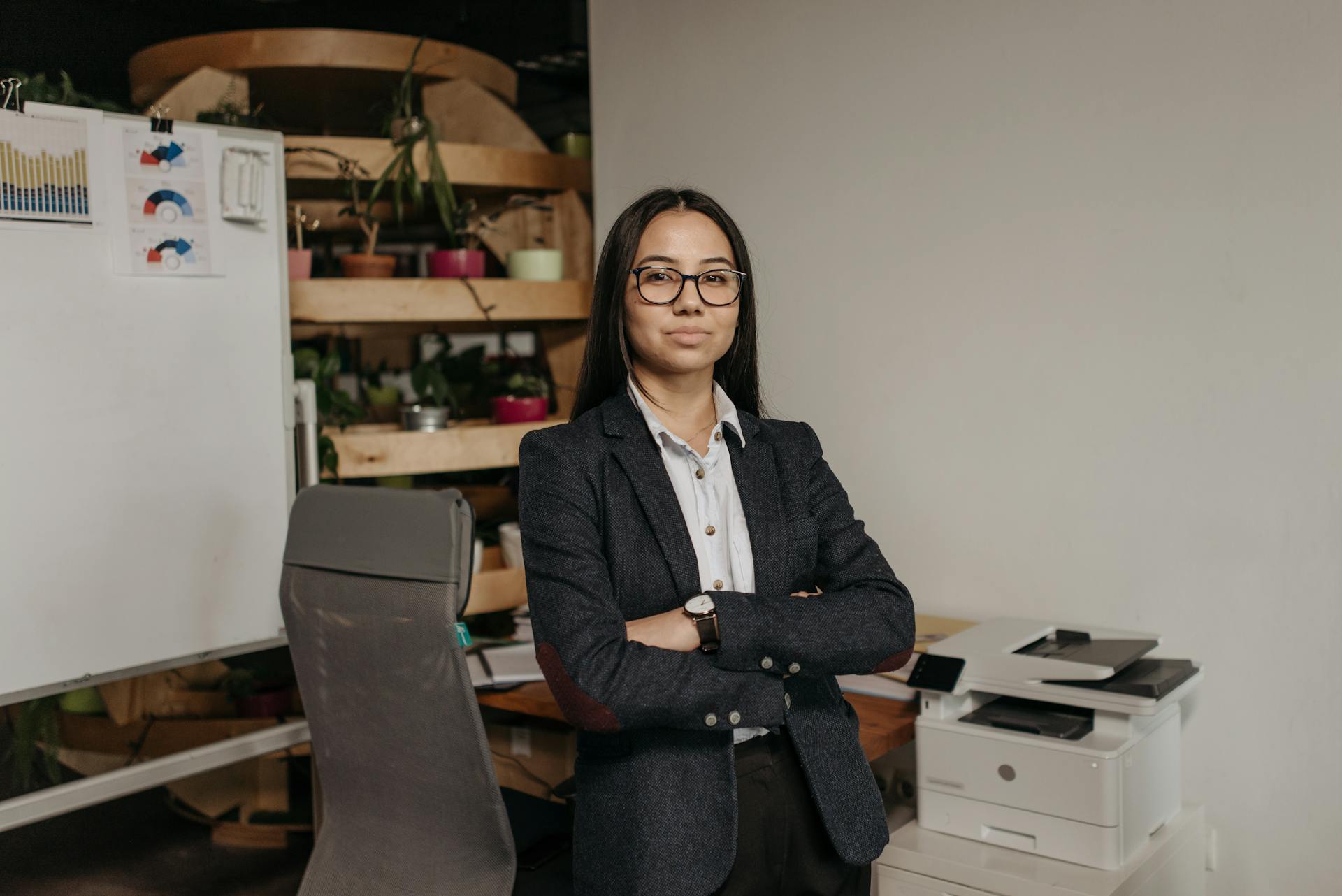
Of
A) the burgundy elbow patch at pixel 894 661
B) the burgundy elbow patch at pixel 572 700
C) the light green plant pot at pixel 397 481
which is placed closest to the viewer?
the burgundy elbow patch at pixel 572 700

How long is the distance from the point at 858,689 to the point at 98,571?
1.54 meters

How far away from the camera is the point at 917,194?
2.58 metres

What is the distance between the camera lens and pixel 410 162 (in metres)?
3.00

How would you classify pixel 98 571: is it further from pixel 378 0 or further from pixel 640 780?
pixel 378 0

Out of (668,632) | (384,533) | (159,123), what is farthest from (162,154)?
(668,632)

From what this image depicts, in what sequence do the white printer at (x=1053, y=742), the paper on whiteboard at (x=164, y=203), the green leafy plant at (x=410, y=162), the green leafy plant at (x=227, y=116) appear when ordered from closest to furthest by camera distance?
the white printer at (x=1053, y=742) < the paper on whiteboard at (x=164, y=203) < the green leafy plant at (x=227, y=116) < the green leafy plant at (x=410, y=162)

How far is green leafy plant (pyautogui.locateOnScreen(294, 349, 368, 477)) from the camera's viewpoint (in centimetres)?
283

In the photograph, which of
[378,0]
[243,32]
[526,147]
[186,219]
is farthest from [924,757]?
[378,0]

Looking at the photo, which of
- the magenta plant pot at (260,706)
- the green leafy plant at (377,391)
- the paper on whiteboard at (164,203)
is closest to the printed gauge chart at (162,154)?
the paper on whiteboard at (164,203)

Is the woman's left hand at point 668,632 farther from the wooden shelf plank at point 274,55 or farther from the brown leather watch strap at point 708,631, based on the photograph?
the wooden shelf plank at point 274,55

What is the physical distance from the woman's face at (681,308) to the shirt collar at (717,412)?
0.17ft

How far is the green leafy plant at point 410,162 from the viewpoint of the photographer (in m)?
2.98

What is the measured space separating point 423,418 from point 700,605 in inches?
70.6

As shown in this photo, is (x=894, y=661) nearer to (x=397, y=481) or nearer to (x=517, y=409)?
(x=517, y=409)
